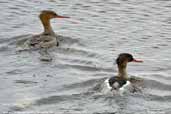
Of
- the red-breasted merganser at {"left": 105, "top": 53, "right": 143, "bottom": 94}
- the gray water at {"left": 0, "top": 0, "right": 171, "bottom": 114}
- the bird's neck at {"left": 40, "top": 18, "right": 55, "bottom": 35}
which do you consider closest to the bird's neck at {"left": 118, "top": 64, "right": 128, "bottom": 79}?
the red-breasted merganser at {"left": 105, "top": 53, "right": 143, "bottom": 94}

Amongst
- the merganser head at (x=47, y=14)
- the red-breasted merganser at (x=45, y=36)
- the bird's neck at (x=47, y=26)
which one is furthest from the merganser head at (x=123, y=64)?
the merganser head at (x=47, y=14)

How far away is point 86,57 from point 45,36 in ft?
7.05

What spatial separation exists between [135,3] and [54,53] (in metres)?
5.10

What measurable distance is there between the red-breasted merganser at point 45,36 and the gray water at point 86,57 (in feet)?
0.98

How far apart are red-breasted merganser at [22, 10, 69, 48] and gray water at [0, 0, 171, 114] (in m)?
0.30

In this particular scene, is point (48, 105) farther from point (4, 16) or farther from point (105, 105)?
point (4, 16)

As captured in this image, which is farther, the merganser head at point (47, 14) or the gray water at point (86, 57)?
the merganser head at point (47, 14)

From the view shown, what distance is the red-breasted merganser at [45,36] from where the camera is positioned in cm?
1966

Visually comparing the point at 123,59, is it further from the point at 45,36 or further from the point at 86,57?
the point at 45,36

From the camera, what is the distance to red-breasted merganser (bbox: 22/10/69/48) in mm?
19656

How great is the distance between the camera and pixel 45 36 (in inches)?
796

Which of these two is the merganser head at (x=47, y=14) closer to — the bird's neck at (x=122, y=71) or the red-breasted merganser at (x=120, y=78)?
the red-breasted merganser at (x=120, y=78)

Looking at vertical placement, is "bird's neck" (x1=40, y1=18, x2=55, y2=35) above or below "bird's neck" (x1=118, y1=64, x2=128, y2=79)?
above

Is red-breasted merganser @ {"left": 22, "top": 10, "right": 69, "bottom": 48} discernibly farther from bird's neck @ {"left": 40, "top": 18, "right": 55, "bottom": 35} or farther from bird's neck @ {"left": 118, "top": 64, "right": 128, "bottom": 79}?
bird's neck @ {"left": 118, "top": 64, "right": 128, "bottom": 79}
